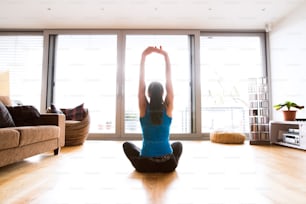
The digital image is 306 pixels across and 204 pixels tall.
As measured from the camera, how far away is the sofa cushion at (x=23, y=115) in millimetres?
2461

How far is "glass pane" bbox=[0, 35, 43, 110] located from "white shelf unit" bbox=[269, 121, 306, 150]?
203 inches

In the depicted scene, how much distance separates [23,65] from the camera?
4828 millimetres

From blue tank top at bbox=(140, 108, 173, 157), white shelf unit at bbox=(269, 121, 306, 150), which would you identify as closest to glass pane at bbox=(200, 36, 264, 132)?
white shelf unit at bbox=(269, 121, 306, 150)

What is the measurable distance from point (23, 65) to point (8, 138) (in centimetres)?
385

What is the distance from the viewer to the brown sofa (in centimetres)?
171

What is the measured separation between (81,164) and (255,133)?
3.19 m

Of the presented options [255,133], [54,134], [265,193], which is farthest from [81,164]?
[255,133]

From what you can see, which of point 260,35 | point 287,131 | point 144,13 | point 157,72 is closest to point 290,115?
point 287,131

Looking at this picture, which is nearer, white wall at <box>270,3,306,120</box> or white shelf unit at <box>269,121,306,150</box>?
white shelf unit at <box>269,121,306,150</box>

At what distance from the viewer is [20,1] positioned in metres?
3.71

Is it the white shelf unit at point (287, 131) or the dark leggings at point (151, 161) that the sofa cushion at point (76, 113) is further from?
the white shelf unit at point (287, 131)

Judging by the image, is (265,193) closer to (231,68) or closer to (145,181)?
(145,181)

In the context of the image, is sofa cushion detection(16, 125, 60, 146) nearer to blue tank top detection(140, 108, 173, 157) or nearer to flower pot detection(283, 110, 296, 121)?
blue tank top detection(140, 108, 173, 157)

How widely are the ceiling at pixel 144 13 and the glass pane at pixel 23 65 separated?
0.35m
